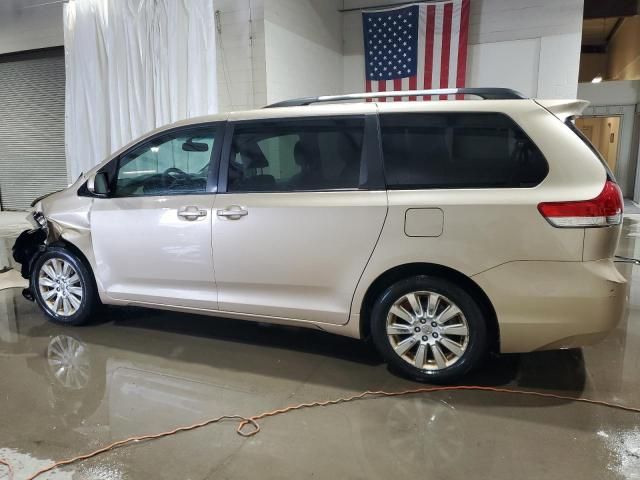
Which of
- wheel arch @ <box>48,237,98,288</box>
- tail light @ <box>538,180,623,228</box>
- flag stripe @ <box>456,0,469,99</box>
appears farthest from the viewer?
flag stripe @ <box>456,0,469,99</box>

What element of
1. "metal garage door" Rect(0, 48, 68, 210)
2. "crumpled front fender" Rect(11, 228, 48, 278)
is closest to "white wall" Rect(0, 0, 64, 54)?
"metal garage door" Rect(0, 48, 68, 210)

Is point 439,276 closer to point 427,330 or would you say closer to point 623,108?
point 427,330

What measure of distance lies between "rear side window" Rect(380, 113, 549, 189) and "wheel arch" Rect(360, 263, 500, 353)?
473 mm

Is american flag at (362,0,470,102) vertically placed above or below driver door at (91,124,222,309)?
above

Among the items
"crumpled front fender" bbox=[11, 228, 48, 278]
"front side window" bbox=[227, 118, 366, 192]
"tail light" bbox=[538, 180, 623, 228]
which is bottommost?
"crumpled front fender" bbox=[11, 228, 48, 278]

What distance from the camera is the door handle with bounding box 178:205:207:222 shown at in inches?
128

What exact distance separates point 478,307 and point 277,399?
125 cm

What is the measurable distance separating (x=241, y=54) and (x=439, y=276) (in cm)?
512

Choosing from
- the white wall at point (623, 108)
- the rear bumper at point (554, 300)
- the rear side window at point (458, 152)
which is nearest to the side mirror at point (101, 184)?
the rear side window at point (458, 152)

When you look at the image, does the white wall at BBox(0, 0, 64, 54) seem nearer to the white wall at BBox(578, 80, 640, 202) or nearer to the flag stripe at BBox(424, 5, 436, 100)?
the flag stripe at BBox(424, 5, 436, 100)

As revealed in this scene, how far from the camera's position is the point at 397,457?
2.30m

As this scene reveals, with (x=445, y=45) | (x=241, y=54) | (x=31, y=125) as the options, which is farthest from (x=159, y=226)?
(x=31, y=125)

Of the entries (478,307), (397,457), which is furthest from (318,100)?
(397,457)

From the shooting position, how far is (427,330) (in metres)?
2.88
